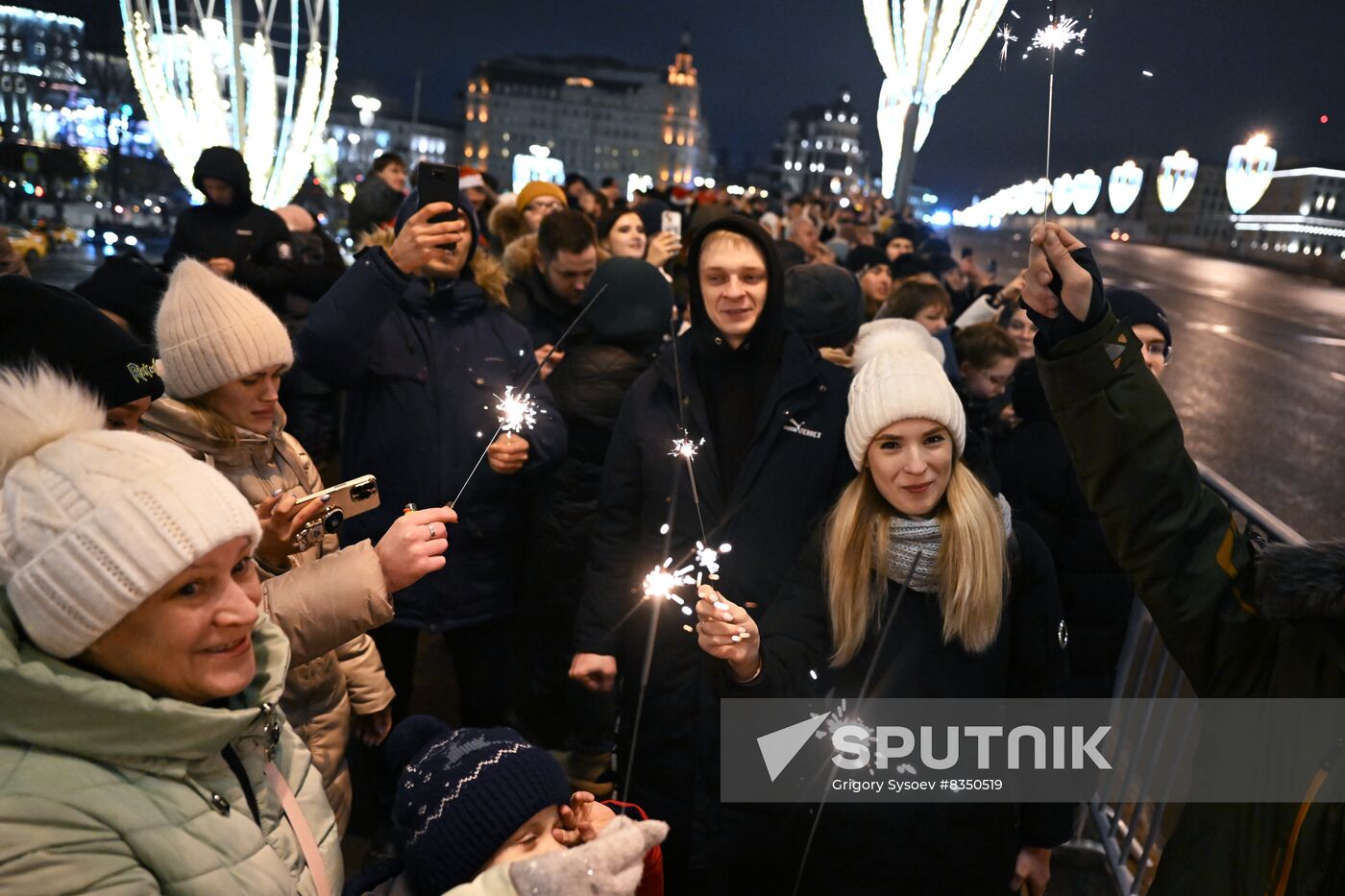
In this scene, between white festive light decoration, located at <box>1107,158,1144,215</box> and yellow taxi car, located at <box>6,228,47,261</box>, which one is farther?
yellow taxi car, located at <box>6,228,47,261</box>

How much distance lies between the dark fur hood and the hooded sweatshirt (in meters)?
1.62

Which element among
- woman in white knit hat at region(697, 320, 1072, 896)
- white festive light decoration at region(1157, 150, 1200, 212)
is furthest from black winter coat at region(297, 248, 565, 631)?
white festive light decoration at region(1157, 150, 1200, 212)

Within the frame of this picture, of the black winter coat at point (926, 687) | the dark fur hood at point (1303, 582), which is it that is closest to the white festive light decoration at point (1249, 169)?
the black winter coat at point (926, 687)

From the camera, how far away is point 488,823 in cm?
151

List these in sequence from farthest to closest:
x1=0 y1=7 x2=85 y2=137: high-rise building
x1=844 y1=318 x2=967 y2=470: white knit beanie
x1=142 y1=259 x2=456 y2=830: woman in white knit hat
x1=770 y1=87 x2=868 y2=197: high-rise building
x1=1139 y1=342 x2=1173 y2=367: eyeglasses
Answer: x1=770 y1=87 x2=868 y2=197: high-rise building
x1=0 y1=7 x2=85 y2=137: high-rise building
x1=1139 y1=342 x2=1173 y2=367: eyeglasses
x1=844 y1=318 x2=967 y2=470: white knit beanie
x1=142 y1=259 x2=456 y2=830: woman in white knit hat

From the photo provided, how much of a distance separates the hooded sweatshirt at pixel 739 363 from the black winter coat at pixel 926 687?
692 millimetres

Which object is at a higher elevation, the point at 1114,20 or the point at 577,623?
the point at 1114,20

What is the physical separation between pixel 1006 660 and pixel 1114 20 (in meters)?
1.62

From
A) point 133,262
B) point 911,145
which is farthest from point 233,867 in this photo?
point 911,145

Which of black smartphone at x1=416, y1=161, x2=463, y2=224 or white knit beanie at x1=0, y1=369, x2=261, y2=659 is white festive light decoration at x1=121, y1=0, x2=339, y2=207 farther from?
white knit beanie at x1=0, y1=369, x2=261, y2=659

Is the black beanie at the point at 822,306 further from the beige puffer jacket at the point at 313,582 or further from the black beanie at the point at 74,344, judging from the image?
the black beanie at the point at 74,344

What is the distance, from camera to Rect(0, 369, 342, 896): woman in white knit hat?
3.89 feet

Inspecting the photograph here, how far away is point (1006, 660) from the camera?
2398 millimetres

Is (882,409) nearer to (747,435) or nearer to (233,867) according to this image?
(747,435)
